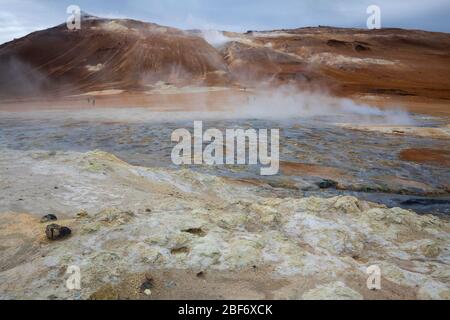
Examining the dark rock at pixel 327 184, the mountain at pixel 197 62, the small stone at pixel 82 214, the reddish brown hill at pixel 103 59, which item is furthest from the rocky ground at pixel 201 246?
the reddish brown hill at pixel 103 59

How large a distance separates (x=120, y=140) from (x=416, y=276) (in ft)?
34.1

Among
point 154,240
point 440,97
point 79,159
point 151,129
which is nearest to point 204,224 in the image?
point 154,240

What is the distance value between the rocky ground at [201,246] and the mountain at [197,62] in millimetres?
28309

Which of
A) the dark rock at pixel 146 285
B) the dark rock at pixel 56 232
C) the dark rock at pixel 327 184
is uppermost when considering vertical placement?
the dark rock at pixel 56 232

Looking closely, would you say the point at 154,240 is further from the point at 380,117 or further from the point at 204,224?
the point at 380,117

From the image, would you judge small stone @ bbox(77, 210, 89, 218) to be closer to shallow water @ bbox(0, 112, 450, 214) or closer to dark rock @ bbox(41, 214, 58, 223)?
dark rock @ bbox(41, 214, 58, 223)

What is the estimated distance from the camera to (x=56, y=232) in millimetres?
4371

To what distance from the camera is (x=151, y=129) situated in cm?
1508

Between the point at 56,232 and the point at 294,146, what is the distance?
9032mm

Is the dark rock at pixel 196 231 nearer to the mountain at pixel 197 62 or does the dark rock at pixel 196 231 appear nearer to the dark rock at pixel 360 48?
the mountain at pixel 197 62

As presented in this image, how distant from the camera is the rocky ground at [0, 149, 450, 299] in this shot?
142 inches

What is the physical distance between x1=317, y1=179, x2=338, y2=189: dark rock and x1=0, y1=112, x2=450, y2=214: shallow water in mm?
117

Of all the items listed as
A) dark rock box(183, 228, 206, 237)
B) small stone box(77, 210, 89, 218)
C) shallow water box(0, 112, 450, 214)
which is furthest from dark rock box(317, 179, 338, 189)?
small stone box(77, 210, 89, 218)

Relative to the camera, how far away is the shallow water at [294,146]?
8.62 meters
